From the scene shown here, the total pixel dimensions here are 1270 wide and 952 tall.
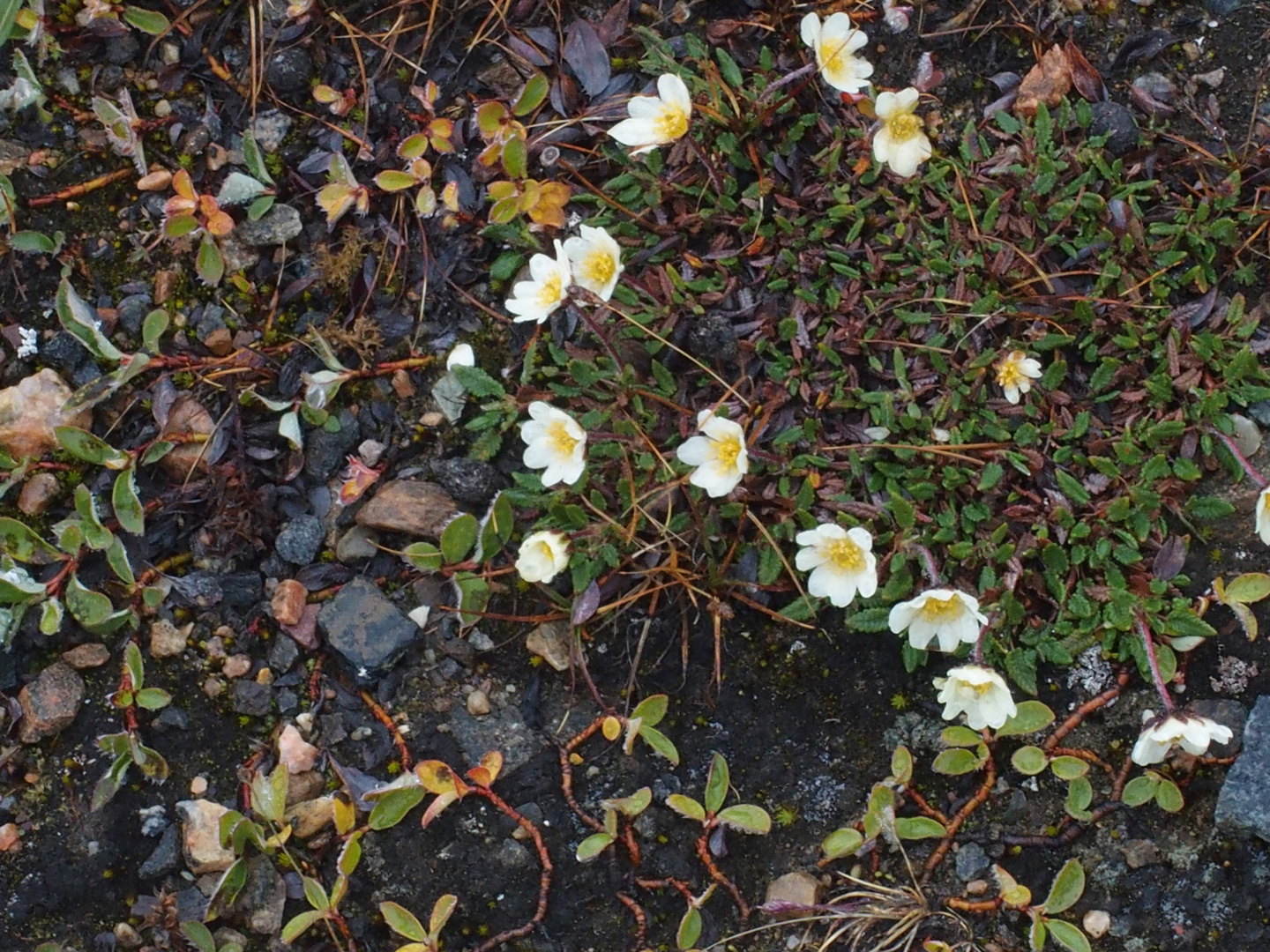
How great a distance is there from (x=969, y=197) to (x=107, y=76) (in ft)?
8.56

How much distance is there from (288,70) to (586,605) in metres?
1.86

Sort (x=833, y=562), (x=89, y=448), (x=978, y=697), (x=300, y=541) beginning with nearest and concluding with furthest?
(x=978, y=697), (x=833, y=562), (x=89, y=448), (x=300, y=541)

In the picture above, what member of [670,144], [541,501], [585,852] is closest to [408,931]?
[585,852]

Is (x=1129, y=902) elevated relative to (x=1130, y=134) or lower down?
lower down

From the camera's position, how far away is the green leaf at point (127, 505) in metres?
3.10

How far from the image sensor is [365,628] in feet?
10.4

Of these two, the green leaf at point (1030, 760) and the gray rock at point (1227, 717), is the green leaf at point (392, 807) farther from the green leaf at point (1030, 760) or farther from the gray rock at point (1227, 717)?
the gray rock at point (1227, 717)

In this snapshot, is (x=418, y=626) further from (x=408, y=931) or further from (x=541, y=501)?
(x=408, y=931)

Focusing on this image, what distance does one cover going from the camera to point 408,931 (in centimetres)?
297

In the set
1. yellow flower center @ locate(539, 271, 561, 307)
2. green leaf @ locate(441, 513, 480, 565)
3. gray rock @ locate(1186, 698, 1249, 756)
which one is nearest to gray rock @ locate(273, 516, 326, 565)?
green leaf @ locate(441, 513, 480, 565)

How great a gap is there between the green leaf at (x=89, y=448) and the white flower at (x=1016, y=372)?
2.48 m

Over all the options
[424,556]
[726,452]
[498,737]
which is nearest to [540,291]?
[726,452]

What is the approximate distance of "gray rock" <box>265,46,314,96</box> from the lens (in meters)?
3.38

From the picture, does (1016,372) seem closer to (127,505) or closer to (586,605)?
(586,605)
